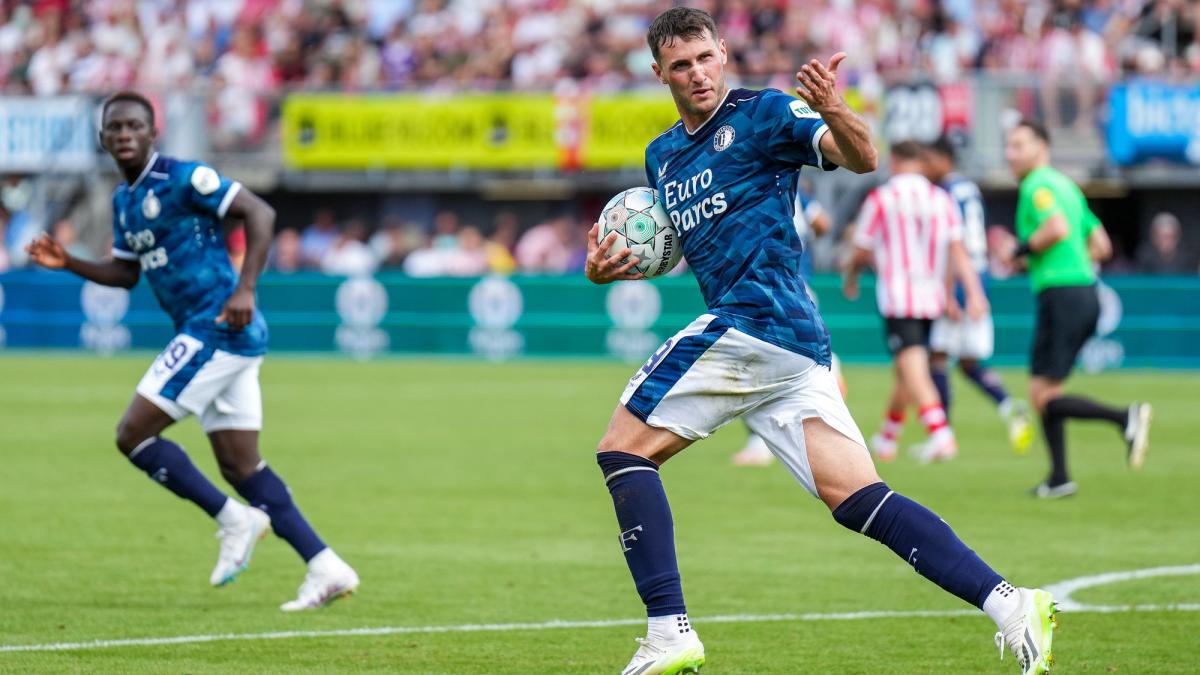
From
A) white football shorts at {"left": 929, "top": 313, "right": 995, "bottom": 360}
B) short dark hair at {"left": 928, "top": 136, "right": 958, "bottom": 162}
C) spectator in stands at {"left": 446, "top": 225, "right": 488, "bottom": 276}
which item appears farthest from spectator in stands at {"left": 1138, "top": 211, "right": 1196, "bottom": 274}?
short dark hair at {"left": 928, "top": 136, "right": 958, "bottom": 162}

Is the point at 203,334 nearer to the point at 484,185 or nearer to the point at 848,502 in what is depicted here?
the point at 848,502

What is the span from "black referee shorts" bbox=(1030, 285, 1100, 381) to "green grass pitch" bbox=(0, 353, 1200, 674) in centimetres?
85

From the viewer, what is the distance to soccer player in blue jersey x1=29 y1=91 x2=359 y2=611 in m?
7.91

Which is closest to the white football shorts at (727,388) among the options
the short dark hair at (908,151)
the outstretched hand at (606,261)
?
the outstretched hand at (606,261)

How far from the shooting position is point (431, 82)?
28188mm

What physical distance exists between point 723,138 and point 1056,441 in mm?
6069

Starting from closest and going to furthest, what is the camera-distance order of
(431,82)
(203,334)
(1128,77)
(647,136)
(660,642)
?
(660,642)
(203,334)
(1128,77)
(647,136)
(431,82)

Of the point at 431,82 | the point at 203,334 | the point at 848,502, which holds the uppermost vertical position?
the point at 431,82

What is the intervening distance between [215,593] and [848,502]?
11.4 ft

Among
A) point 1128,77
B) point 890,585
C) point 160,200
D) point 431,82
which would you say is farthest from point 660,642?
point 431,82

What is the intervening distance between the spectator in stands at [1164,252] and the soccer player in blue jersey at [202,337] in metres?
18.3

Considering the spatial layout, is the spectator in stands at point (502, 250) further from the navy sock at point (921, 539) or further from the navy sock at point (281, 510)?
the navy sock at point (921, 539)

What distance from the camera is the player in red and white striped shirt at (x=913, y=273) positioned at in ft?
43.5

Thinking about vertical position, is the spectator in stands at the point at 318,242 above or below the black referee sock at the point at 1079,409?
above
